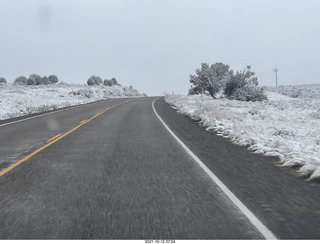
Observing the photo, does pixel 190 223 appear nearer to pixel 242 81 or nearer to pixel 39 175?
pixel 39 175

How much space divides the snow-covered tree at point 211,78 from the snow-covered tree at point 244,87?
49.4 inches

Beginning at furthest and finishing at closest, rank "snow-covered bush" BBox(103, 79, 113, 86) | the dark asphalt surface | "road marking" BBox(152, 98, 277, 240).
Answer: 1. "snow-covered bush" BBox(103, 79, 113, 86)
2. the dark asphalt surface
3. "road marking" BBox(152, 98, 277, 240)

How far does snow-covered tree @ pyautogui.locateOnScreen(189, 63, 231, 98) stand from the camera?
1469 inches

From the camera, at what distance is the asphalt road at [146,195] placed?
133 inches

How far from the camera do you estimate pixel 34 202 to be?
14.1 ft

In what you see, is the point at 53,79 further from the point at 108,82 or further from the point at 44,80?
the point at 108,82

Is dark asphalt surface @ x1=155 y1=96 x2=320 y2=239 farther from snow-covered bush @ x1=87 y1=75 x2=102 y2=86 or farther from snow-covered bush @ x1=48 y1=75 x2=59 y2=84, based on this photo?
snow-covered bush @ x1=48 y1=75 x2=59 y2=84

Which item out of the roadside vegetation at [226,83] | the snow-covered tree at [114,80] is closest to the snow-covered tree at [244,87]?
the roadside vegetation at [226,83]

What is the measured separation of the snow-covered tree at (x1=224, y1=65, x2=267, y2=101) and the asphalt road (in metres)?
27.9

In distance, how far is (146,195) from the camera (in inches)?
178

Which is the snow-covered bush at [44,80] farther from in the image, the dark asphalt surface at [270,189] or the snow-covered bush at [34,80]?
the dark asphalt surface at [270,189]

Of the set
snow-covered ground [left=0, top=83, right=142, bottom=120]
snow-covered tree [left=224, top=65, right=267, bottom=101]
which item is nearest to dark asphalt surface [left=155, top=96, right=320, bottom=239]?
snow-covered ground [left=0, top=83, right=142, bottom=120]

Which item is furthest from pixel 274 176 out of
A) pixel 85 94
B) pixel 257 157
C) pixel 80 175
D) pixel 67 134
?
pixel 85 94

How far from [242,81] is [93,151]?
30.0m
